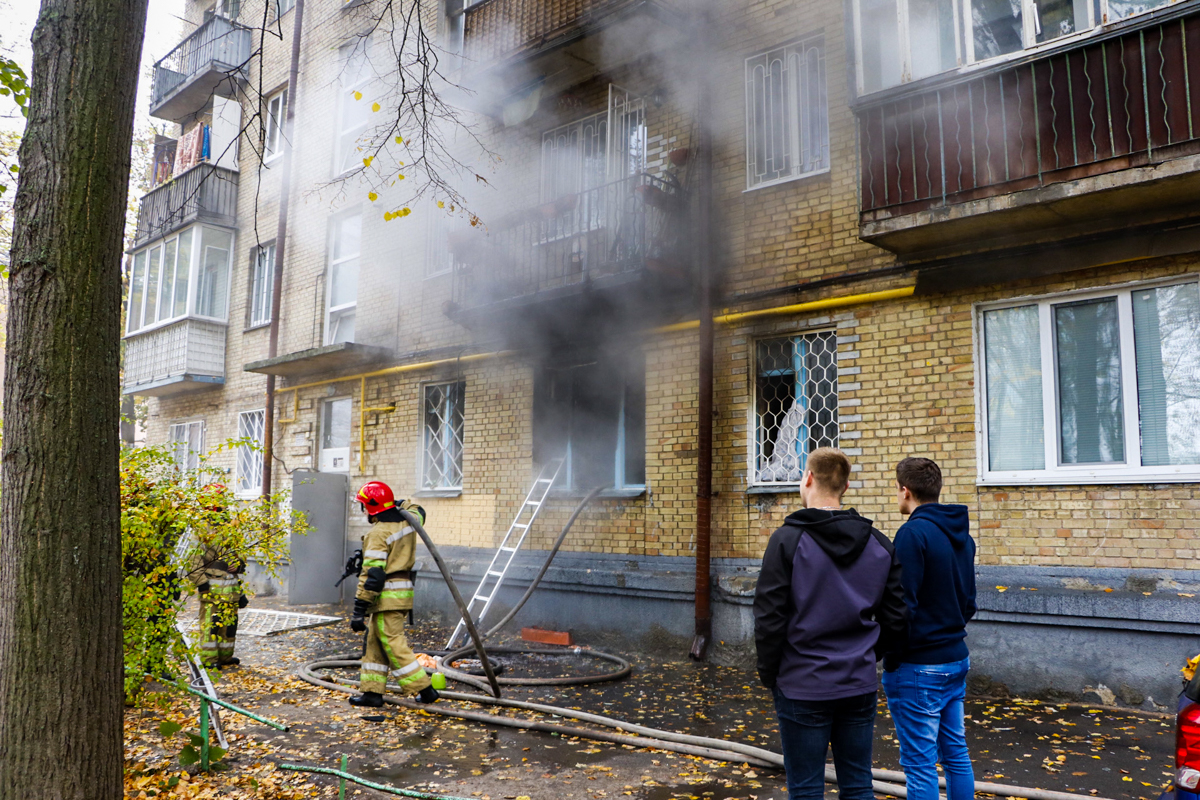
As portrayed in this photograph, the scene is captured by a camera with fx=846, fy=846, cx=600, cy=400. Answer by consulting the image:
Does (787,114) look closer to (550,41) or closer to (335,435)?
(550,41)

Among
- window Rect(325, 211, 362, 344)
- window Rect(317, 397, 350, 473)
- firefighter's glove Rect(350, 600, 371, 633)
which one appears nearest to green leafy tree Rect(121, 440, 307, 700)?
firefighter's glove Rect(350, 600, 371, 633)

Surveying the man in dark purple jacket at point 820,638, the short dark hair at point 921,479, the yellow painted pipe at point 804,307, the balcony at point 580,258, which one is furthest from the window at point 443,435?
the man in dark purple jacket at point 820,638

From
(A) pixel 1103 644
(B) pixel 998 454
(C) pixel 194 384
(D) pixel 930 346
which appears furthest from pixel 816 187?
(C) pixel 194 384

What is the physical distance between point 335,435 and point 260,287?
4.00 metres

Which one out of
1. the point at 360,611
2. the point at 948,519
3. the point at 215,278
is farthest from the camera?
the point at 215,278

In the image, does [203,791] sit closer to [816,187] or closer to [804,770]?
[804,770]

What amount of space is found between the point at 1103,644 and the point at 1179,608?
0.58 m

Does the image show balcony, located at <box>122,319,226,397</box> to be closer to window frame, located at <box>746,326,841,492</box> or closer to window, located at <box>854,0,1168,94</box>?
window frame, located at <box>746,326,841,492</box>

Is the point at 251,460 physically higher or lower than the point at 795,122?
lower

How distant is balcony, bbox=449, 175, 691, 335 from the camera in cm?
898

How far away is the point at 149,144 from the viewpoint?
21625 mm

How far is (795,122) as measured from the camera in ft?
28.7

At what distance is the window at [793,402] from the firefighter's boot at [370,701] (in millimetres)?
4103

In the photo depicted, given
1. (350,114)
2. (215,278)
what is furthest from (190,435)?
(350,114)
